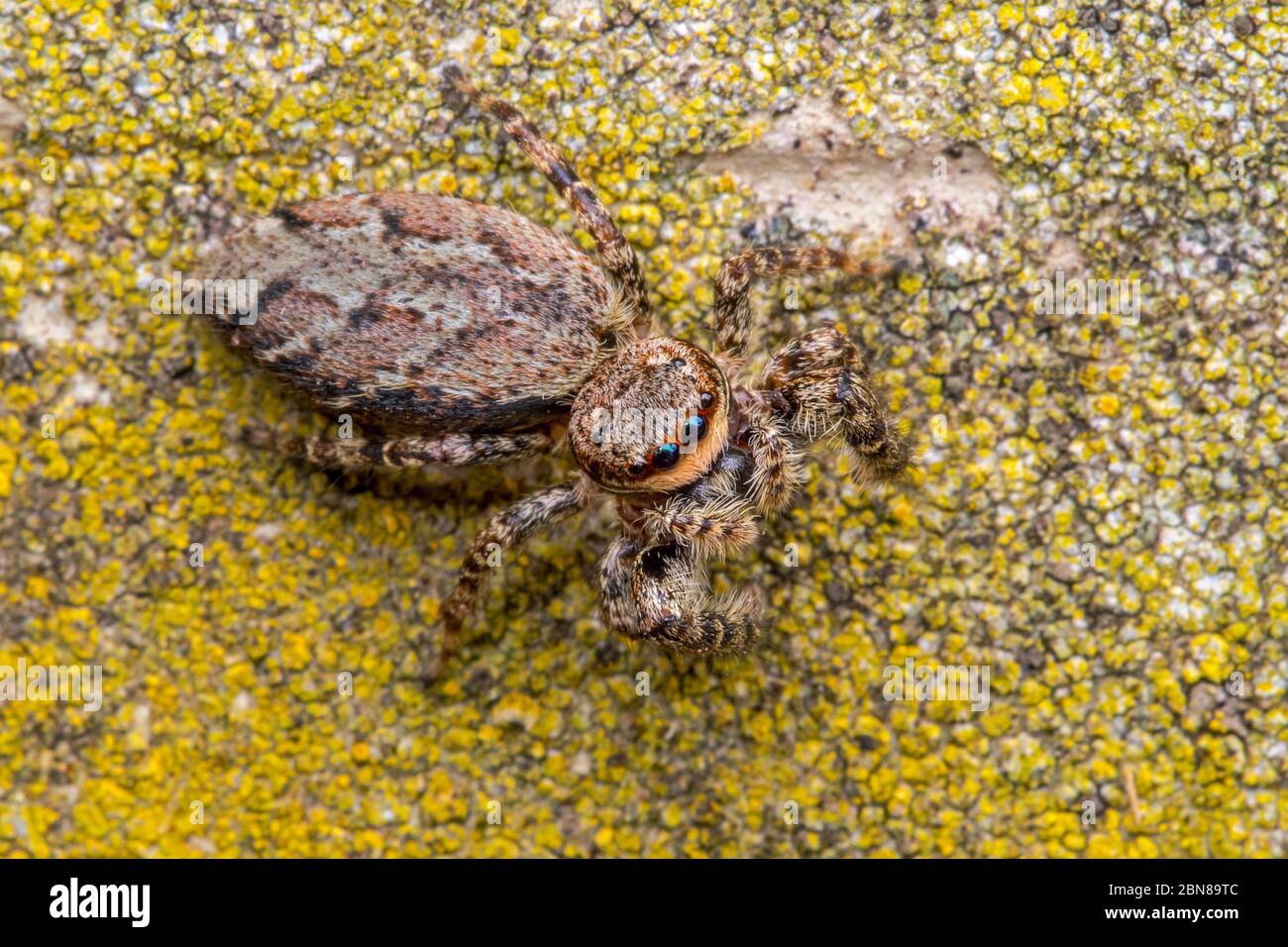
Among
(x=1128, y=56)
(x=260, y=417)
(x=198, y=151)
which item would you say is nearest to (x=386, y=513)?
(x=260, y=417)

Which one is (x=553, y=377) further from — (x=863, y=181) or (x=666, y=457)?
(x=863, y=181)

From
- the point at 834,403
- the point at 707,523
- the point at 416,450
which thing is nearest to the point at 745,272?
the point at 834,403

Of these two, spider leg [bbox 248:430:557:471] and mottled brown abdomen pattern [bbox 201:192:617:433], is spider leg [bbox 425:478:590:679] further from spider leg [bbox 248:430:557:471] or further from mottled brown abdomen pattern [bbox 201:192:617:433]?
mottled brown abdomen pattern [bbox 201:192:617:433]

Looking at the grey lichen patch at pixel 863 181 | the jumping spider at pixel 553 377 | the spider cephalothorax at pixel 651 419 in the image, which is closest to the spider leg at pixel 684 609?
the jumping spider at pixel 553 377

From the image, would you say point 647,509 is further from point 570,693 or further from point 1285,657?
point 1285,657

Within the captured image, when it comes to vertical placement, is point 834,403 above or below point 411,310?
below

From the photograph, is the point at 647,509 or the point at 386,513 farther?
the point at 386,513
